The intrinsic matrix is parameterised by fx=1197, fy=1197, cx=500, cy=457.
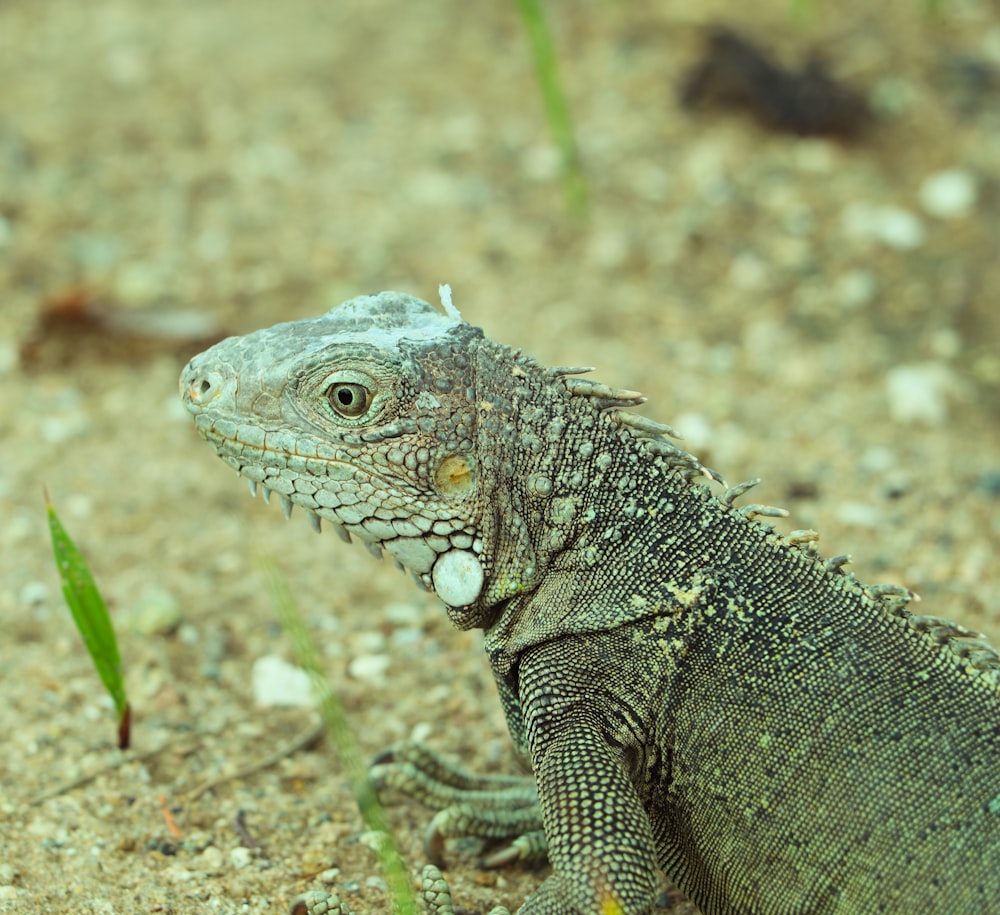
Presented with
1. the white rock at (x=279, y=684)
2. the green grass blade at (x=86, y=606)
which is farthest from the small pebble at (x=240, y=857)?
the white rock at (x=279, y=684)

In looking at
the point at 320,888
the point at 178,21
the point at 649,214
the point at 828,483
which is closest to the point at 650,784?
the point at 320,888

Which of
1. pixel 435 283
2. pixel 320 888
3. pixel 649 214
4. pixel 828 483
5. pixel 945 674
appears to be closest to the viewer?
pixel 945 674

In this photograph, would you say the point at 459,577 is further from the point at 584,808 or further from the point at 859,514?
the point at 859,514

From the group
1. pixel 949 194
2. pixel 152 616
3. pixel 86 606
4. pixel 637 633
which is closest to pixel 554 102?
pixel 949 194

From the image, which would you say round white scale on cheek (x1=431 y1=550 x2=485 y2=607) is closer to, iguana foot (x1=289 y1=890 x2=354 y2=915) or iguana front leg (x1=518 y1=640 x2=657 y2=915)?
iguana front leg (x1=518 y1=640 x2=657 y2=915)

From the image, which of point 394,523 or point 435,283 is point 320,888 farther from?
point 435,283

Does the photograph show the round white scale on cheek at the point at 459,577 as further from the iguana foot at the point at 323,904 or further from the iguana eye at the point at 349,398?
the iguana foot at the point at 323,904

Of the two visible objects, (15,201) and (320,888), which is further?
(15,201)
